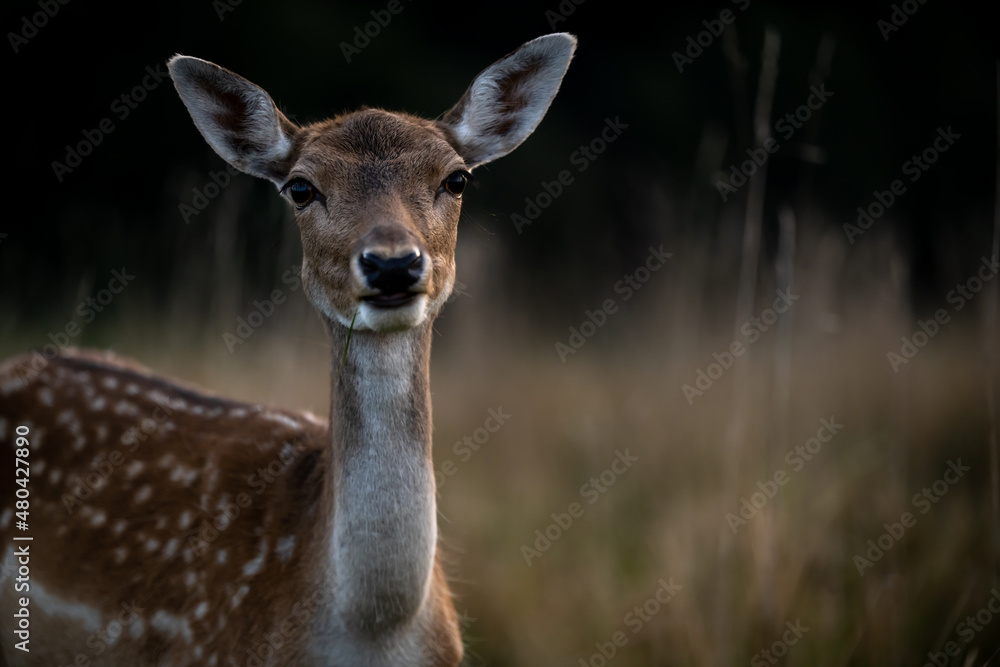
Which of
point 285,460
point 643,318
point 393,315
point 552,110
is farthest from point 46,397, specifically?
point 552,110

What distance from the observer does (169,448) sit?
3.98 m

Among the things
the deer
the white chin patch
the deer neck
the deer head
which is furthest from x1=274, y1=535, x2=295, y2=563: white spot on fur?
the white chin patch

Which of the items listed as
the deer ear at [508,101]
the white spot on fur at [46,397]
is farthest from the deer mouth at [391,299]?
the white spot on fur at [46,397]

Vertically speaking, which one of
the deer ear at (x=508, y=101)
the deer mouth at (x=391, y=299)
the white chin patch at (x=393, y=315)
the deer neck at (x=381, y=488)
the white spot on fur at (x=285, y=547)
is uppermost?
the deer ear at (x=508, y=101)

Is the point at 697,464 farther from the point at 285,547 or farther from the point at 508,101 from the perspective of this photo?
the point at 285,547

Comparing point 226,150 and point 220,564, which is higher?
point 226,150

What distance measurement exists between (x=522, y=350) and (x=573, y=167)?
7.15 m

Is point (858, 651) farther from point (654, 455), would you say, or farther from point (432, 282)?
point (432, 282)

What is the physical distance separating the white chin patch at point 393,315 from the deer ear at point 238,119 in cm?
101

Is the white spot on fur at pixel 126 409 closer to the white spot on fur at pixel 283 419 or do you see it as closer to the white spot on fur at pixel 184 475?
the white spot on fur at pixel 184 475

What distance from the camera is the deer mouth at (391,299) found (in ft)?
9.38

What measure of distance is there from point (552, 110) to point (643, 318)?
789 cm

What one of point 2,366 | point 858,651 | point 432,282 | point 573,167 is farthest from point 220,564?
point 573,167

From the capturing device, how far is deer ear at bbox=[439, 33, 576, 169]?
3643mm
